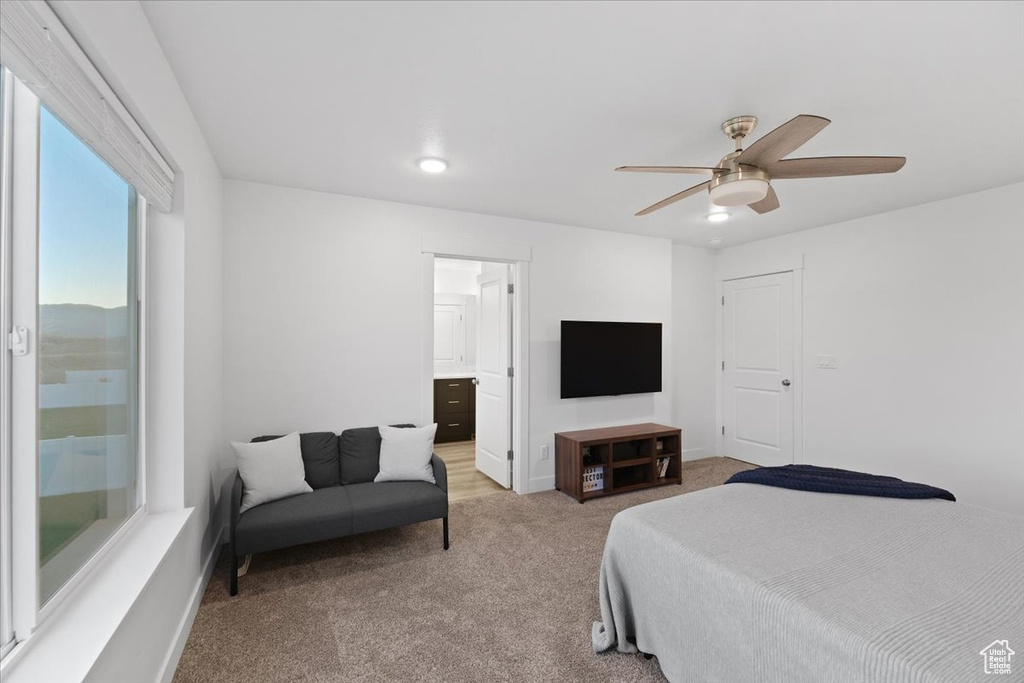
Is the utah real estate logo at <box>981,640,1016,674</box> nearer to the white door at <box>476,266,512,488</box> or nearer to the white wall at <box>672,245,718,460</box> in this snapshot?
the white door at <box>476,266,512,488</box>

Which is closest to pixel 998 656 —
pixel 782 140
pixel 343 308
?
pixel 782 140

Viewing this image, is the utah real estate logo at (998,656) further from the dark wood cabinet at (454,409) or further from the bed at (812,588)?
the dark wood cabinet at (454,409)

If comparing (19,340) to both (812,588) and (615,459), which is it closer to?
(812,588)

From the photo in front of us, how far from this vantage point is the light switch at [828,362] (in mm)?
4332

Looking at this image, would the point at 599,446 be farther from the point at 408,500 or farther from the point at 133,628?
the point at 133,628

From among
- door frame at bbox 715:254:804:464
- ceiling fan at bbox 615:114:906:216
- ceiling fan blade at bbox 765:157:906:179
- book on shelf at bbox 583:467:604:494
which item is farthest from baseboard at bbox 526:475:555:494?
ceiling fan blade at bbox 765:157:906:179

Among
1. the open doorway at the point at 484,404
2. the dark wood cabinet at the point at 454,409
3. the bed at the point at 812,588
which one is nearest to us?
the bed at the point at 812,588

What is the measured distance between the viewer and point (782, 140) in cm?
182

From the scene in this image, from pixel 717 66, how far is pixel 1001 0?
844 mm

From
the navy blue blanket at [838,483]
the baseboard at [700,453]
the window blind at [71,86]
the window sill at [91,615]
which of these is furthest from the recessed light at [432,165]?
the baseboard at [700,453]

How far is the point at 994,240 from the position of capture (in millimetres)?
3338

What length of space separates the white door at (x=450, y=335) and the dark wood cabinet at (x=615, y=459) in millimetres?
2992

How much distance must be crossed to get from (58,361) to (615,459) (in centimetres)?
395

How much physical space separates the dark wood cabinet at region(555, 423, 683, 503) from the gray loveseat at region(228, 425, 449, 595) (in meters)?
1.39
